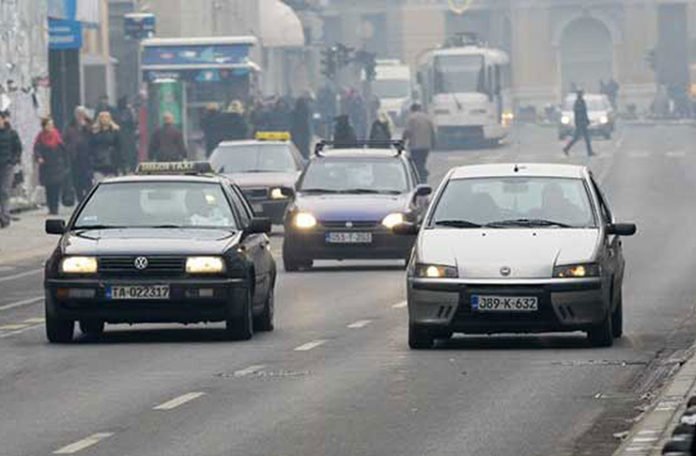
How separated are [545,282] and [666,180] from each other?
1540 inches

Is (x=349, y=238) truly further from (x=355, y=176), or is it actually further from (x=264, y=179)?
(x=264, y=179)

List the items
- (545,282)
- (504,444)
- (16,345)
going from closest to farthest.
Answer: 1. (504,444)
2. (545,282)
3. (16,345)

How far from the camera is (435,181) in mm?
58062

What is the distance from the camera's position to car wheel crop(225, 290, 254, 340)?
20.3m

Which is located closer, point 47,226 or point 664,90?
point 47,226

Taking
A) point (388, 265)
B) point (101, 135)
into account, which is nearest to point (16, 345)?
point (388, 265)

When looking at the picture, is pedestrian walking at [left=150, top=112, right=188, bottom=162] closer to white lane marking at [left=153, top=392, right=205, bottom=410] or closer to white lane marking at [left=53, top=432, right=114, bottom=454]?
white lane marking at [left=153, top=392, right=205, bottom=410]

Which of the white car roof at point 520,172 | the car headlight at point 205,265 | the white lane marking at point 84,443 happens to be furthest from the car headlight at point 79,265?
the white lane marking at point 84,443

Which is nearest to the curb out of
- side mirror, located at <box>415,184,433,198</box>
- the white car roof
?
the white car roof

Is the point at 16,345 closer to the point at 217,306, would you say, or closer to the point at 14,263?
the point at 217,306

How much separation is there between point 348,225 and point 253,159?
1017 centimetres

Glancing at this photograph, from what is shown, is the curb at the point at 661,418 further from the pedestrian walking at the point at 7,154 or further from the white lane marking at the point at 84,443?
the pedestrian walking at the point at 7,154

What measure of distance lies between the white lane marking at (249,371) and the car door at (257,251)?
100 inches

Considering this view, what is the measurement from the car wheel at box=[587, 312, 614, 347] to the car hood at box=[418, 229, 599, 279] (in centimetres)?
49
